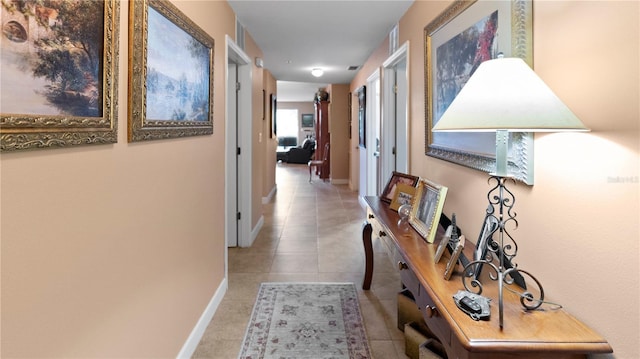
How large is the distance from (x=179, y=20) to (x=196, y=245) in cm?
123

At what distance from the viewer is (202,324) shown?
2.29 metres

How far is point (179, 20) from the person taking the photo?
1.83 metres

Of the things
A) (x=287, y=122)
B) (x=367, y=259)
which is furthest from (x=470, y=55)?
(x=287, y=122)

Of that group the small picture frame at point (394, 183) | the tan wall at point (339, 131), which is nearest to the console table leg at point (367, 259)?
the small picture frame at point (394, 183)

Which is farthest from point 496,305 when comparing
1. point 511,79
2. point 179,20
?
point 179,20

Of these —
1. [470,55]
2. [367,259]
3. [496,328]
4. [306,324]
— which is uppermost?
[470,55]

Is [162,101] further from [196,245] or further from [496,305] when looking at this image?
[496,305]

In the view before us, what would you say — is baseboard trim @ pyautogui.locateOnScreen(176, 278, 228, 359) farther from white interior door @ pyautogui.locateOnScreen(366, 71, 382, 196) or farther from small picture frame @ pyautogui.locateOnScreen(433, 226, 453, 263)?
Answer: white interior door @ pyautogui.locateOnScreen(366, 71, 382, 196)

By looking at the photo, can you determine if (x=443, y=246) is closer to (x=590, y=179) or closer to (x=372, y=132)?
(x=590, y=179)

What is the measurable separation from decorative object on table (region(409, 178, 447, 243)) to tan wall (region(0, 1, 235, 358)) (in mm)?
1235

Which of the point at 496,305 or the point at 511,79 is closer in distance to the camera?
the point at 511,79

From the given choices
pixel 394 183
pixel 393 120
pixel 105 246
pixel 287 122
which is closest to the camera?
pixel 105 246

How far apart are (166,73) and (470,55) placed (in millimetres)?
1448

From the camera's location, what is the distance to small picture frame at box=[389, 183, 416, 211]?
2391 millimetres
